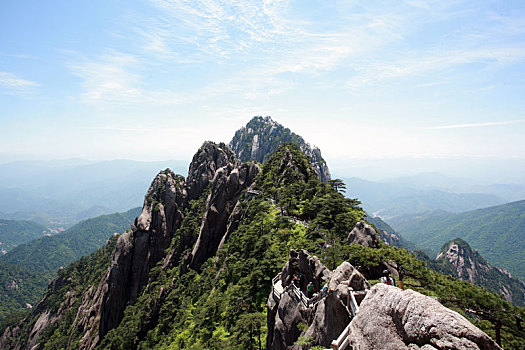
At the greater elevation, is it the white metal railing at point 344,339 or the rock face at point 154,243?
the white metal railing at point 344,339

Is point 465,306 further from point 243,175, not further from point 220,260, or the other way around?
point 243,175

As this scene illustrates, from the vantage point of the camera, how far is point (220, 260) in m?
52.3

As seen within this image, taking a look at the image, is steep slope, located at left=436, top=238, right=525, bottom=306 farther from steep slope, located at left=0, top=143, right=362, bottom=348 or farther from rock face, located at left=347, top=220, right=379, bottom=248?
rock face, located at left=347, top=220, right=379, bottom=248

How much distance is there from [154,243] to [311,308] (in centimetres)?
5804

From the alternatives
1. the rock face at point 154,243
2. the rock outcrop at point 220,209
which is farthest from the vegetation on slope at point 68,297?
the rock outcrop at point 220,209

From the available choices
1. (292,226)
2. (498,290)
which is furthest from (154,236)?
(498,290)

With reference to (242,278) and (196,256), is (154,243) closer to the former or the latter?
(196,256)

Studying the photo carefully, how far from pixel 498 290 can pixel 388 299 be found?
177 meters

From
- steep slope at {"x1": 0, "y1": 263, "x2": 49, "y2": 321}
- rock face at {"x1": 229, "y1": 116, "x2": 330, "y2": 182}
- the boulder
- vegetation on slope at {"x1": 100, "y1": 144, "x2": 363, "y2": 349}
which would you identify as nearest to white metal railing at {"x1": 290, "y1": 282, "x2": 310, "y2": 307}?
the boulder

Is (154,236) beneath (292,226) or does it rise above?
beneath

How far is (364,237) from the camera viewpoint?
29625 millimetres

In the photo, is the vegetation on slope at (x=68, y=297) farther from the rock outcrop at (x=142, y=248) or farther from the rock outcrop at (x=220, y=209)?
the rock outcrop at (x=220, y=209)

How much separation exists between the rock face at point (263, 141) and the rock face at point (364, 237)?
93.4 m

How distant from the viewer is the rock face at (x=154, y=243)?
58125mm
